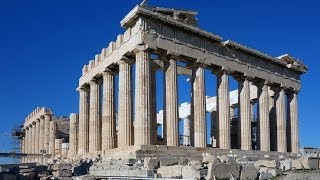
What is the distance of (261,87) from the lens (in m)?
40.9

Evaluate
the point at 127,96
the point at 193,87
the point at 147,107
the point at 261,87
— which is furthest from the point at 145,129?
the point at 261,87

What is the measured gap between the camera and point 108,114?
120 feet

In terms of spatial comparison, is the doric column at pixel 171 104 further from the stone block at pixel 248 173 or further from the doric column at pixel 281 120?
the stone block at pixel 248 173

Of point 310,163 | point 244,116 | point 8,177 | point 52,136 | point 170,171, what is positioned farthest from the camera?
point 52,136

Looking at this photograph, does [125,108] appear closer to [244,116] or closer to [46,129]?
[244,116]

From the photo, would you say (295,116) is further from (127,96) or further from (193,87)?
(127,96)

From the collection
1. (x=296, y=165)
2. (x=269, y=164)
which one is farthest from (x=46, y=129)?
(x=296, y=165)

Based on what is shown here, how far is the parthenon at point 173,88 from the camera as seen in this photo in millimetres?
31078

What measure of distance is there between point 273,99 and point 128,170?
27176 millimetres

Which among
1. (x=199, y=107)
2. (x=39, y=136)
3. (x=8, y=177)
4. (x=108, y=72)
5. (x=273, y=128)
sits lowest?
(x=8, y=177)

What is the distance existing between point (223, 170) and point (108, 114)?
781 inches

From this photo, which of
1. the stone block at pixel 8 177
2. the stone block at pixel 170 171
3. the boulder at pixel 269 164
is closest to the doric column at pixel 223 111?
the boulder at pixel 269 164

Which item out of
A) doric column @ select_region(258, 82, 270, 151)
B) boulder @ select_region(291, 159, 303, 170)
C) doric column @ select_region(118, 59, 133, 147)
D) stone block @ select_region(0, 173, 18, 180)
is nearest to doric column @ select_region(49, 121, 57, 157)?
doric column @ select_region(118, 59, 133, 147)

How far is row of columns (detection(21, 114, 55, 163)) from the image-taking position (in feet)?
179
